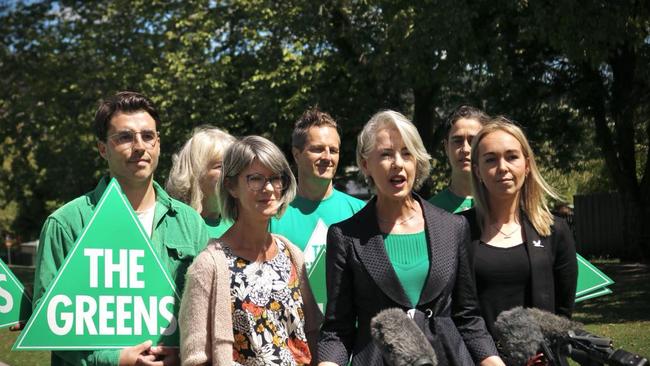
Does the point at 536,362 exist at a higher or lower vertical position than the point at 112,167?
lower

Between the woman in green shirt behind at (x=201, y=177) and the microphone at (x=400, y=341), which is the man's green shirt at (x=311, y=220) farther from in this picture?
the microphone at (x=400, y=341)

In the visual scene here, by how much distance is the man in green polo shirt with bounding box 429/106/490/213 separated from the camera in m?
5.68

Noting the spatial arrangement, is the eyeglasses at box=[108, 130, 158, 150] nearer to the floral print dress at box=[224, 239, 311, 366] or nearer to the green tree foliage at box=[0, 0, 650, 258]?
the floral print dress at box=[224, 239, 311, 366]

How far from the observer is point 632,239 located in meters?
24.0

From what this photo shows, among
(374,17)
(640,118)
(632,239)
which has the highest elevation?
(374,17)

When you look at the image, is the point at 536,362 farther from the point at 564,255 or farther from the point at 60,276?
the point at 60,276

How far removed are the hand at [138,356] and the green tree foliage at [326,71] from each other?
1256cm

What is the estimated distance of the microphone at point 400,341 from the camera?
330 cm

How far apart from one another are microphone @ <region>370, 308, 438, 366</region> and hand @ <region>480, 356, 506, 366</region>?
2.00 ft

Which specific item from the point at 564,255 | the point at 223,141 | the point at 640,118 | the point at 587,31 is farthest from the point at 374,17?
the point at 564,255

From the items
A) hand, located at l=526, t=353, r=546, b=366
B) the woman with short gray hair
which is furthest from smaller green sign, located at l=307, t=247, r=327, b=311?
hand, located at l=526, t=353, r=546, b=366

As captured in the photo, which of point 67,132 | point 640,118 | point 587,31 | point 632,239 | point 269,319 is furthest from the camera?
point 67,132

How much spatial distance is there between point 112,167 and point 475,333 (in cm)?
180

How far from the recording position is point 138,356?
405 cm
